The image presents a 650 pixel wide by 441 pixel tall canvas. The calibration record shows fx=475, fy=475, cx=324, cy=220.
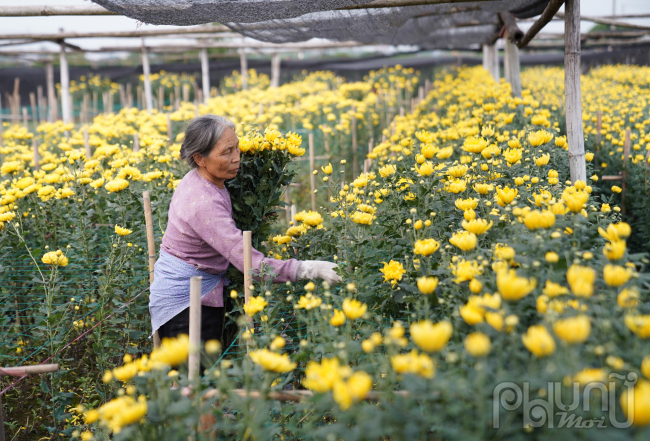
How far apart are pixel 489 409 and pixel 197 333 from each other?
986 mm

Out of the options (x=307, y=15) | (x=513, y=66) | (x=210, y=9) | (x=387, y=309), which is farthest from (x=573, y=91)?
(x=513, y=66)

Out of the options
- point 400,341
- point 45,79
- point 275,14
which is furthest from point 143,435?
point 45,79

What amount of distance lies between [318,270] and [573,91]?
2161 mm

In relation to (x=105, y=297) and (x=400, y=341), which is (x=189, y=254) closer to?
(x=105, y=297)

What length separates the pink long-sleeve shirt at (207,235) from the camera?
2115 mm

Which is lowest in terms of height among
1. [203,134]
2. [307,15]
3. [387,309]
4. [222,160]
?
A: [387,309]

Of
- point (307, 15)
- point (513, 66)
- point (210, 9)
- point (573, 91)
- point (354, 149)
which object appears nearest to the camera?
point (210, 9)

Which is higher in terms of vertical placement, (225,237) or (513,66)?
(513,66)

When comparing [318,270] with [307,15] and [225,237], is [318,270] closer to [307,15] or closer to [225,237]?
[225,237]

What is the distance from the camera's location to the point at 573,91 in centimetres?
305

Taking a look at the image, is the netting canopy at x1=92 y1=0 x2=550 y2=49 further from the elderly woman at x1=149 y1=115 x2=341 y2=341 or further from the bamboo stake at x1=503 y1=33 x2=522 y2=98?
the elderly woman at x1=149 y1=115 x2=341 y2=341

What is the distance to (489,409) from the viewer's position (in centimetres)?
107

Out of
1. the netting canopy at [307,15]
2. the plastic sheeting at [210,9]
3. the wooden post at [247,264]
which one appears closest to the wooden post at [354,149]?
the netting canopy at [307,15]

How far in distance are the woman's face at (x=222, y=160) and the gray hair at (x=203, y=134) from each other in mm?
22
